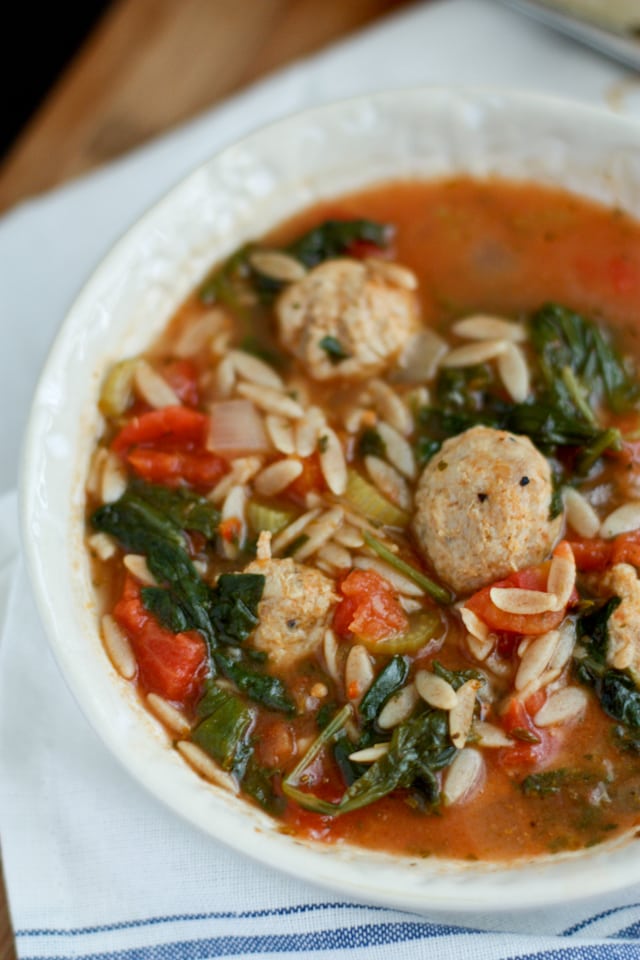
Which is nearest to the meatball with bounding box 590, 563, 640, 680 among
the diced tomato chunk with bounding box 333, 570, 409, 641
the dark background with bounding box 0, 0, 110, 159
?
the diced tomato chunk with bounding box 333, 570, 409, 641

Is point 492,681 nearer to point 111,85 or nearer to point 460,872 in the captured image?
point 460,872

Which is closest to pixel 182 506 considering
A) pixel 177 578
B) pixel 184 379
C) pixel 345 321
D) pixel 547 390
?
pixel 177 578

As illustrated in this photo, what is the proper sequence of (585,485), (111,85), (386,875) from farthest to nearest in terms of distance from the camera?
(111,85), (585,485), (386,875)

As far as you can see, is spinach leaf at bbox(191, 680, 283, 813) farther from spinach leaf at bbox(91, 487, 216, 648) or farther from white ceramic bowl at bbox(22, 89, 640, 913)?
spinach leaf at bbox(91, 487, 216, 648)

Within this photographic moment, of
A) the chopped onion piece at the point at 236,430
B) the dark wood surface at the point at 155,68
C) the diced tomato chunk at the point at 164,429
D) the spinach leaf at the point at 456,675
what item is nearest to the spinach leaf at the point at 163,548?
the diced tomato chunk at the point at 164,429

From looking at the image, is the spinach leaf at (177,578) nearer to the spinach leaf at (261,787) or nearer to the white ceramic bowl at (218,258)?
the white ceramic bowl at (218,258)

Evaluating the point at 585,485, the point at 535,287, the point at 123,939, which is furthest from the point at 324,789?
the point at 535,287
